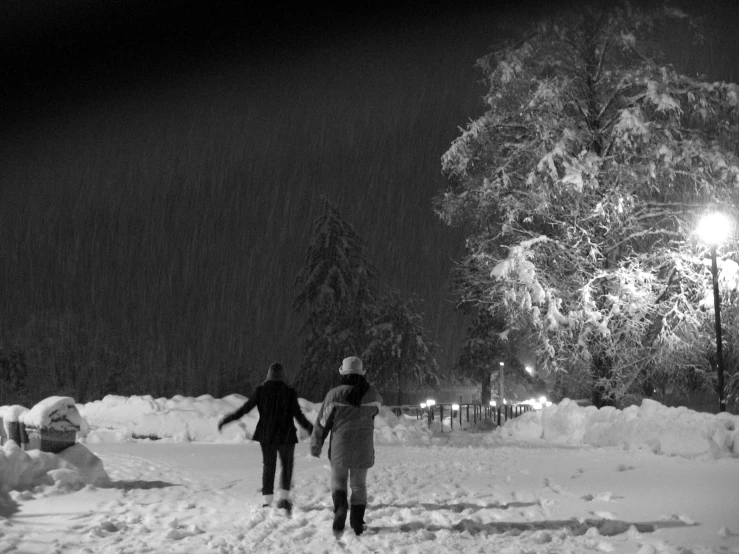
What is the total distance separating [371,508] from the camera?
9031mm

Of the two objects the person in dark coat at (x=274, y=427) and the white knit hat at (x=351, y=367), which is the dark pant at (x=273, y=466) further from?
the white knit hat at (x=351, y=367)

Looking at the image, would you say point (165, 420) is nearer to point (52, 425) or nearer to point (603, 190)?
point (52, 425)

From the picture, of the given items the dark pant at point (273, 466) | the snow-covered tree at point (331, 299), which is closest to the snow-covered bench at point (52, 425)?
the dark pant at point (273, 466)

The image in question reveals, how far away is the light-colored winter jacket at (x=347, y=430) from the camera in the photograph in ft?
26.3

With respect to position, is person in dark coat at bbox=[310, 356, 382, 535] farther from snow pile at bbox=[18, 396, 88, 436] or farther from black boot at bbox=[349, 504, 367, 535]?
snow pile at bbox=[18, 396, 88, 436]

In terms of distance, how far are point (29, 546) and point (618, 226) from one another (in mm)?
17384

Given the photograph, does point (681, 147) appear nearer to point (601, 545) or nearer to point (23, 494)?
point (601, 545)

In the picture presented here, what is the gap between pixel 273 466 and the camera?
9.17 metres

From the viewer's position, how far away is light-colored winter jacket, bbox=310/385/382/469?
8.02 metres

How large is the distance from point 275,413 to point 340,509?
1.84 m

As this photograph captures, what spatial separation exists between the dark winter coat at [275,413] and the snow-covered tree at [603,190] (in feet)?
39.0

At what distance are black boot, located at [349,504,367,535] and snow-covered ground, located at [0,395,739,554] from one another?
0.16 meters

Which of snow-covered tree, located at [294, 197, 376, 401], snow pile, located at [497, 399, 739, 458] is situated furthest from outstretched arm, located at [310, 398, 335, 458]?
snow-covered tree, located at [294, 197, 376, 401]

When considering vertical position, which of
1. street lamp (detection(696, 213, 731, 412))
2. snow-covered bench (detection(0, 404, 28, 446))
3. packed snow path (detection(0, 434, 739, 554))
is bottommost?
packed snow path (detection(0, 434, 739, 554))
